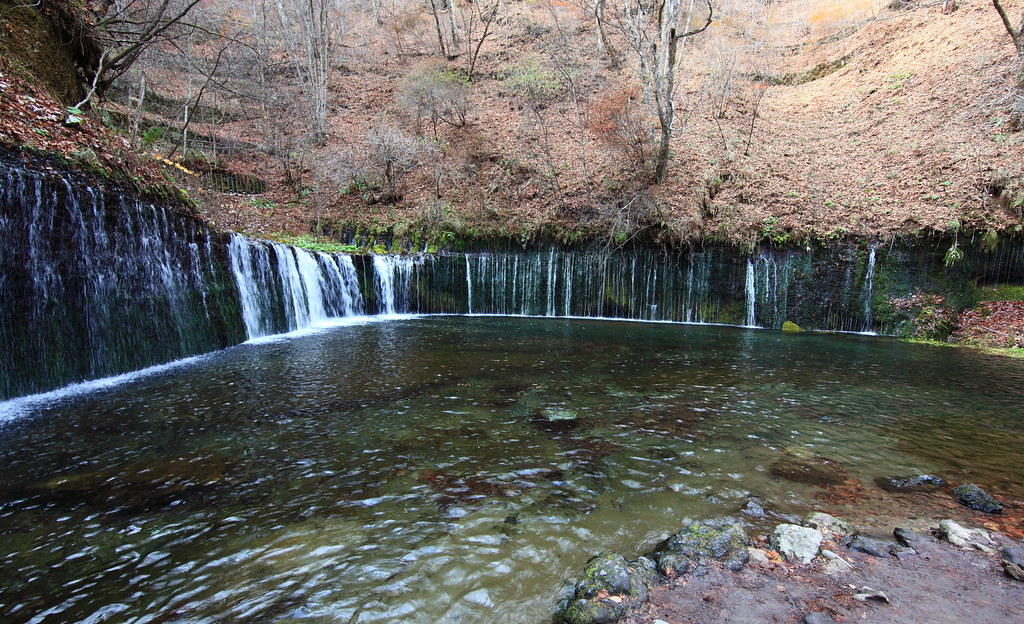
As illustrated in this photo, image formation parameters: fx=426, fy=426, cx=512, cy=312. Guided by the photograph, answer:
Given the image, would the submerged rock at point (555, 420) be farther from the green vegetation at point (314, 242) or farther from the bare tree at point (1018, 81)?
the bare tree at point (1018, 81)

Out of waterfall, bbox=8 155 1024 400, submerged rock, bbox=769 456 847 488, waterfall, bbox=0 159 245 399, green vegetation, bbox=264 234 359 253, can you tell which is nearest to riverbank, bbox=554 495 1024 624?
submerged rock, bbox=769 456 847 488

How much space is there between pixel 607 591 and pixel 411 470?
1941 mm

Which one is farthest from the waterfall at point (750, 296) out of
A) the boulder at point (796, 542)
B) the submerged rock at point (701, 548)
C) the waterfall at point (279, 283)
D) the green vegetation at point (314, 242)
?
the green vegetation at point (314, 242)

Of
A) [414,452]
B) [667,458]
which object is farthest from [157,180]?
[667,458]

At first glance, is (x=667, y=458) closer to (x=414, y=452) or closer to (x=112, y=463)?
(x=414, y=452)

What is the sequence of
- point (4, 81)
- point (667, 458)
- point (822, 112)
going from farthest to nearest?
point (822, 112), point (4, 81), point (667, 458)

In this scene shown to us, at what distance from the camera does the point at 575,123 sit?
2098 cm

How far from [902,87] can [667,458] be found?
23.3 meters

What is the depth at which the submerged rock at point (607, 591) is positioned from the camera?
201 cm

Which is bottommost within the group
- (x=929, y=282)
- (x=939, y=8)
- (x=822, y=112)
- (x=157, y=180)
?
(x=929, y=282)

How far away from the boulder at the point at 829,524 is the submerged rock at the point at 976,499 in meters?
1.12

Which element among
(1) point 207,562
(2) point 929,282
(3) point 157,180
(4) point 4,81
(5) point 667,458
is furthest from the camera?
(2) point 929,282

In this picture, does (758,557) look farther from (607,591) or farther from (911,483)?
(911,483)

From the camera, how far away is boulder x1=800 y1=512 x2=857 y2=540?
8.76 feet
